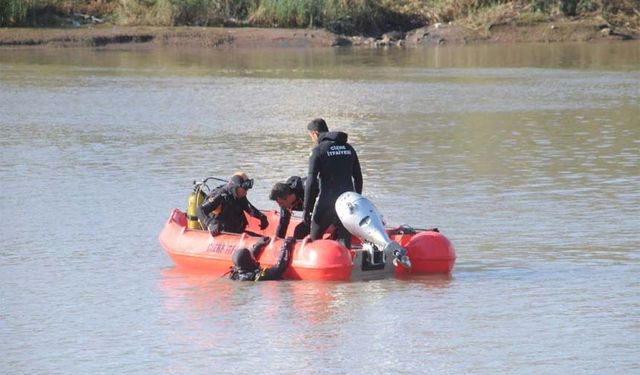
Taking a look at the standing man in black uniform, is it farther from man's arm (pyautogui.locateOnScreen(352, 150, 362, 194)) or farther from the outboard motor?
the outboard motor

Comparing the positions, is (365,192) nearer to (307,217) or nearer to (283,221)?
(283,221)

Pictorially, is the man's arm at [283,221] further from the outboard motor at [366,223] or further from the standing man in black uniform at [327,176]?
the outboard motor at [366,223]

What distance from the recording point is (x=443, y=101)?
30344 mm

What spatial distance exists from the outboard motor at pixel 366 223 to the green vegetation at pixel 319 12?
36982 mm

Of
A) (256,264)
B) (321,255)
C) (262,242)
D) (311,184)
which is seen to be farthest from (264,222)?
(321,255)

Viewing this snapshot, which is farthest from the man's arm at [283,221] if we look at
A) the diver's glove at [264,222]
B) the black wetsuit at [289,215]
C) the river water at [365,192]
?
the river water at [365,192]

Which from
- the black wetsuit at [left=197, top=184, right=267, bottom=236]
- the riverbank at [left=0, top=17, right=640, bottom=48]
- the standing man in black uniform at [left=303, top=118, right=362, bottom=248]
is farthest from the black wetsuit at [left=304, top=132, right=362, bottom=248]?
the riverbank at [left=0, top=17, right=640, bottom=48]

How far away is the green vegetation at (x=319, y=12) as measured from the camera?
49.7 m

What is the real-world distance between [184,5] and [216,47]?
3548mm

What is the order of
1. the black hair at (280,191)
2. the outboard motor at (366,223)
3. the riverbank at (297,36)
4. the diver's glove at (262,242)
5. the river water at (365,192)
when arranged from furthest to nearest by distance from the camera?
the riverbank at (297,36) → the black hair at (280,191) → the diver's glove at (262,242) → the outboard motor at (366,223) → the river water at (365,192)

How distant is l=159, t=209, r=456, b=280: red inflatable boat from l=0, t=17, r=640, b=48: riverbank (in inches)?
1336

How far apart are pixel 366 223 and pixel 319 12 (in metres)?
39.8

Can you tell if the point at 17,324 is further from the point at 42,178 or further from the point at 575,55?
the point at 575,55

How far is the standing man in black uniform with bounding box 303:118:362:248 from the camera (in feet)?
40.5
